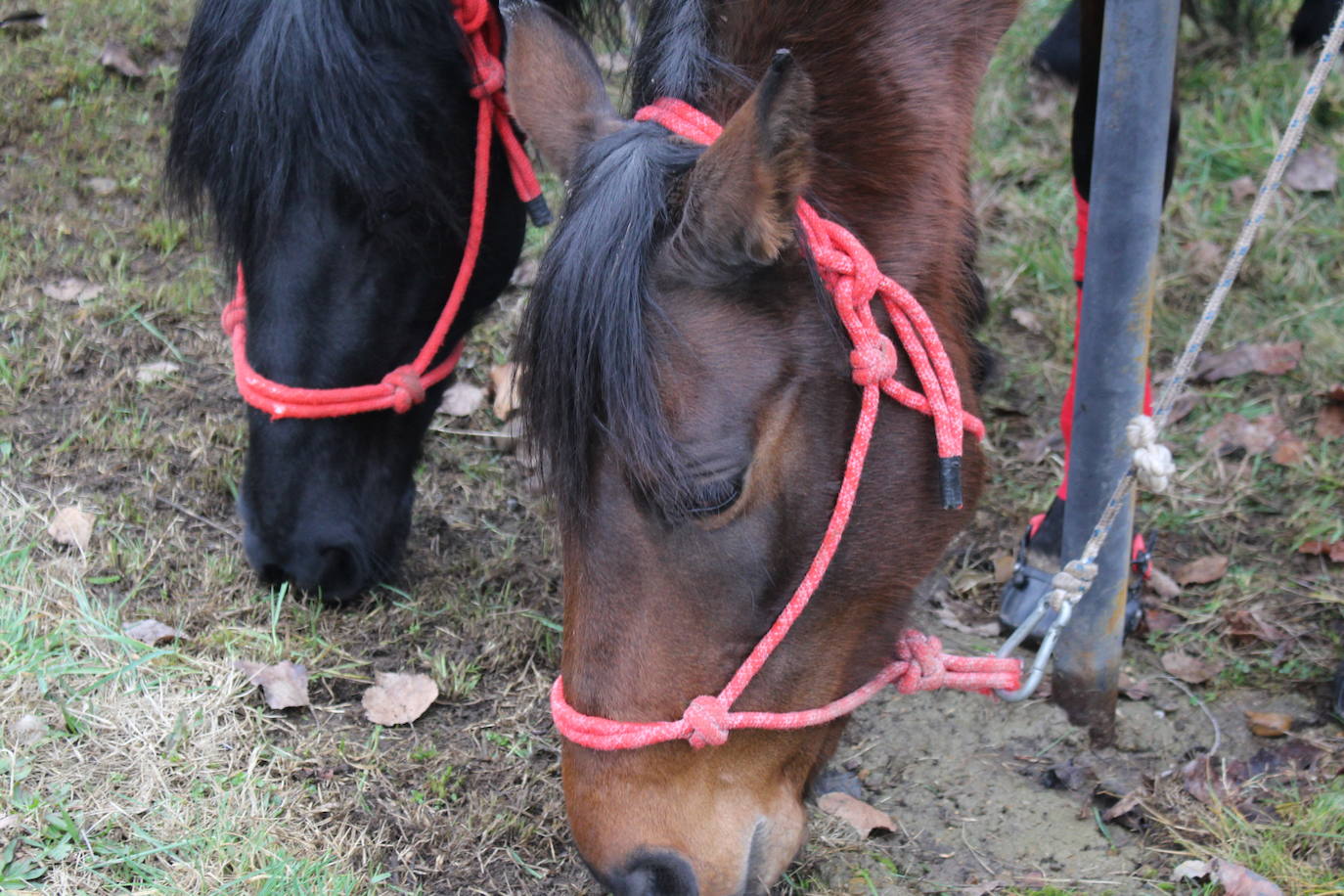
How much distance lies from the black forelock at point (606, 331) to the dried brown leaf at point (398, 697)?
42.2 inches

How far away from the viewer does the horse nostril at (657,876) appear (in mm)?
1683

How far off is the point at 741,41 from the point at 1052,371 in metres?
2.28

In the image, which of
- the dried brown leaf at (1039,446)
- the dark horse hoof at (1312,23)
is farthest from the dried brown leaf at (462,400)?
the dark horse hoof at (1312,23)

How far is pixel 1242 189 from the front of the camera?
4.38m

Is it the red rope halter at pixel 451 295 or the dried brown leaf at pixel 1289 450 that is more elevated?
the red rope halter at pixel 451 295

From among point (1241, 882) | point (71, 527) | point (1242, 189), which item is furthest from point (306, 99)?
point (1242, 189)

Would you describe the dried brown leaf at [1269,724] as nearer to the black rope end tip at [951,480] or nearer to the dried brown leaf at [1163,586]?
the dried brown leaf at [1163,586]

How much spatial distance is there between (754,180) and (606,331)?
0.92 feet

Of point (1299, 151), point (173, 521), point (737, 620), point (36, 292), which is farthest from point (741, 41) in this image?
point (1299, 151)

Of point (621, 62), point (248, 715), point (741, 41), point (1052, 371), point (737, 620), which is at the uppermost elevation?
point (741, 41)

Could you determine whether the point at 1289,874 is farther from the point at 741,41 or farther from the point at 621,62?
the point at 621,62

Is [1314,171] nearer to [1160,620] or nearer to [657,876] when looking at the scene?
[1160,620]

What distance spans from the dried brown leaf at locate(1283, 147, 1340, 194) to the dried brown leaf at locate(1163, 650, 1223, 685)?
2296mm

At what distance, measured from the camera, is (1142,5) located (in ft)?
6.81
